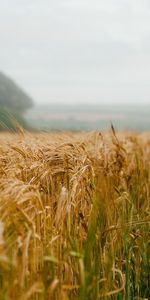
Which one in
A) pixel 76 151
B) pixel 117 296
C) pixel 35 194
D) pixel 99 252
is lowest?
pixel 117 296

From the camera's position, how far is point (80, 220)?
2.79 meters

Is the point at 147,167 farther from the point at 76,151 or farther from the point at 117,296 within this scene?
the point at 117,296

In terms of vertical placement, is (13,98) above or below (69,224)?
above

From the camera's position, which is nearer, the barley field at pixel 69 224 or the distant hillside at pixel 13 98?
the barley field at pixel 69 224

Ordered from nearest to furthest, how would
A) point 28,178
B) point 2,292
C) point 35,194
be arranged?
point 2,292 < point 35,194 < point 28,178

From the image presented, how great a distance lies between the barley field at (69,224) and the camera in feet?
6.08

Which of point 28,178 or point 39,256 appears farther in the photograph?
point 28,178

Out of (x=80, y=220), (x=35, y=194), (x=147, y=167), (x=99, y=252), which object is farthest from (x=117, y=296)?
(x=147, y=167)

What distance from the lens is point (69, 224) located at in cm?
225

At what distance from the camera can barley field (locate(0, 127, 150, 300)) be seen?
6.08 feet

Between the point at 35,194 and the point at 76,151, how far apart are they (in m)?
1.35

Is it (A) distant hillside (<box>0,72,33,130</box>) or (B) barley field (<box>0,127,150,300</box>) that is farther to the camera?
(A) distant hillside (<box>0,72,33,130</box>)

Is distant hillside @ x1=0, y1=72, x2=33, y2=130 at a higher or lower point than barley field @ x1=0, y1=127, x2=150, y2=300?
higher

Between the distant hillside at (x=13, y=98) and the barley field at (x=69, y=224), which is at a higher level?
the distant hillside at (x=13, y=98)
